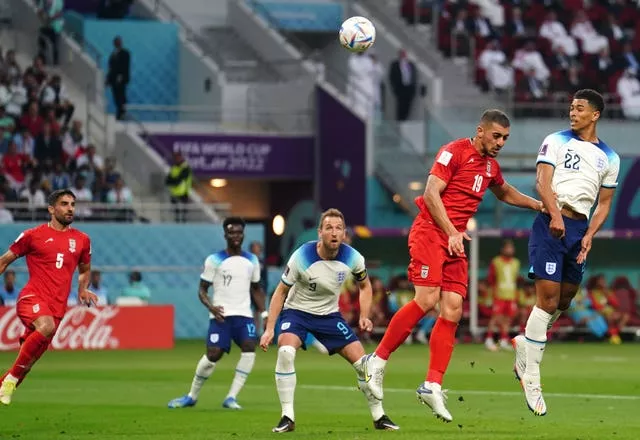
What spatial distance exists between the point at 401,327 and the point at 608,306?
21.5 m

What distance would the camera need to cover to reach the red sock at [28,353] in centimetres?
1634

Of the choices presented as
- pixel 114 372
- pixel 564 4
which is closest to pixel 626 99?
pixel 564 4

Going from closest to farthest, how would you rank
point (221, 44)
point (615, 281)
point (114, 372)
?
point (114, 372), point (615, 281), point (221, 44)

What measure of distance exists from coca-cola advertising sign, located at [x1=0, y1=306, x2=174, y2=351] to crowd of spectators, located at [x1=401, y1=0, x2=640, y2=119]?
40.1 ft

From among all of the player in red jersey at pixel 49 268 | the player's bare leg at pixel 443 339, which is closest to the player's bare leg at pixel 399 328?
the player's bare leg at pixel 443 339

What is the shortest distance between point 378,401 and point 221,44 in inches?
1141

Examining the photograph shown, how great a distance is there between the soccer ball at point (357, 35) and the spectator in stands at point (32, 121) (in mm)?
18793

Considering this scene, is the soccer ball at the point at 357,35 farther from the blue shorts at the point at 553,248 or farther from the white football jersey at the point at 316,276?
the blue shorts at the point at 553,248

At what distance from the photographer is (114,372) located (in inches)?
969

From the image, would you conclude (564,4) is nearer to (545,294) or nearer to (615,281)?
(615,281)

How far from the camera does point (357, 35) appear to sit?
56.7 feet

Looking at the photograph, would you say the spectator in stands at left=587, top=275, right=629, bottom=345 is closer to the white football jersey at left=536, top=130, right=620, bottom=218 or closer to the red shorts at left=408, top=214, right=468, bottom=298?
the white football jersey at left=536, top=130, right=620, bottom=218

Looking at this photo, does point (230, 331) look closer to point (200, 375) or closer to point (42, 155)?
point (200, 375)

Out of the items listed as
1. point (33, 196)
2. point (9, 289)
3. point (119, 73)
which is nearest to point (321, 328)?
point (9, 289)
